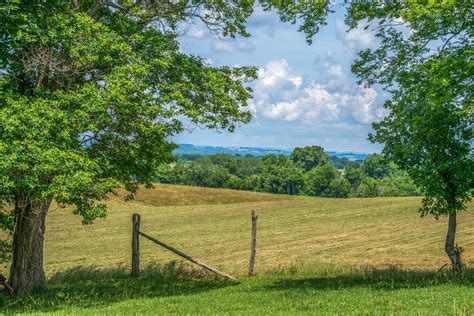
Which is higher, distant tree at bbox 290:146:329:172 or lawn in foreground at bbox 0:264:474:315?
distant tree at bbox 290:146:329:172

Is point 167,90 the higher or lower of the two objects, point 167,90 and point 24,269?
the higher

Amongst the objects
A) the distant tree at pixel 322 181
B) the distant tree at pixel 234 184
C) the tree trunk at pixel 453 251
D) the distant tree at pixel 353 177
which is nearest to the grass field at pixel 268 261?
the tree trunk at pixel 453 251

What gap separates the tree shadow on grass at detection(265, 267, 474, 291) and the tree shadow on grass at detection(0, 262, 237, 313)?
230cm

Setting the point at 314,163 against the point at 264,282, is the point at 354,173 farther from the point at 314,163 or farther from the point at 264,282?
the point at 264,282

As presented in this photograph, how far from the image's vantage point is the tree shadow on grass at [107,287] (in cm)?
1388

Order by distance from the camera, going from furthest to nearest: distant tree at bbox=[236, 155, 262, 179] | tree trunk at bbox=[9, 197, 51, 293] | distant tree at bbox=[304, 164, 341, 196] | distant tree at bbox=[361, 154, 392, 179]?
distant tree at bbox=[361, 154, 392, 179] < distant tree at bbox=[236, 155, 262, 179] < distant tree at bbox=[304, 164, 341, 196] < tree trunk at bbox=[9, 197, 51, 293]

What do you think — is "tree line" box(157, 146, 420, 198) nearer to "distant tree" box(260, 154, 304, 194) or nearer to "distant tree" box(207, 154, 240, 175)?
"distant tree" box(260, 154, 304, 194)

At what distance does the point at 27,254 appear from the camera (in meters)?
16.3

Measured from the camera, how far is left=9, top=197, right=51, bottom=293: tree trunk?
53.4 ft

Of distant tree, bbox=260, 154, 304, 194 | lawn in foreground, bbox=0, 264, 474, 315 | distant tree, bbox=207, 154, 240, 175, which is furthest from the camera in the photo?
distant tree, bbox=207, 154, 240, 175

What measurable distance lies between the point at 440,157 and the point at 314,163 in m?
163

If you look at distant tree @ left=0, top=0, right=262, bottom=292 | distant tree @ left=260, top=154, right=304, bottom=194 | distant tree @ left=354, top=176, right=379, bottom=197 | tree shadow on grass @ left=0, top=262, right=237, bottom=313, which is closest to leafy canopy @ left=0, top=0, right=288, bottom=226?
distant tree @ left=0, top=0, right=262, bottom=292

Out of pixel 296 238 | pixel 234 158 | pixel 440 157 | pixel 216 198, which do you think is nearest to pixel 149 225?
Result: pixel 296 238

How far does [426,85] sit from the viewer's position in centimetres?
1416
